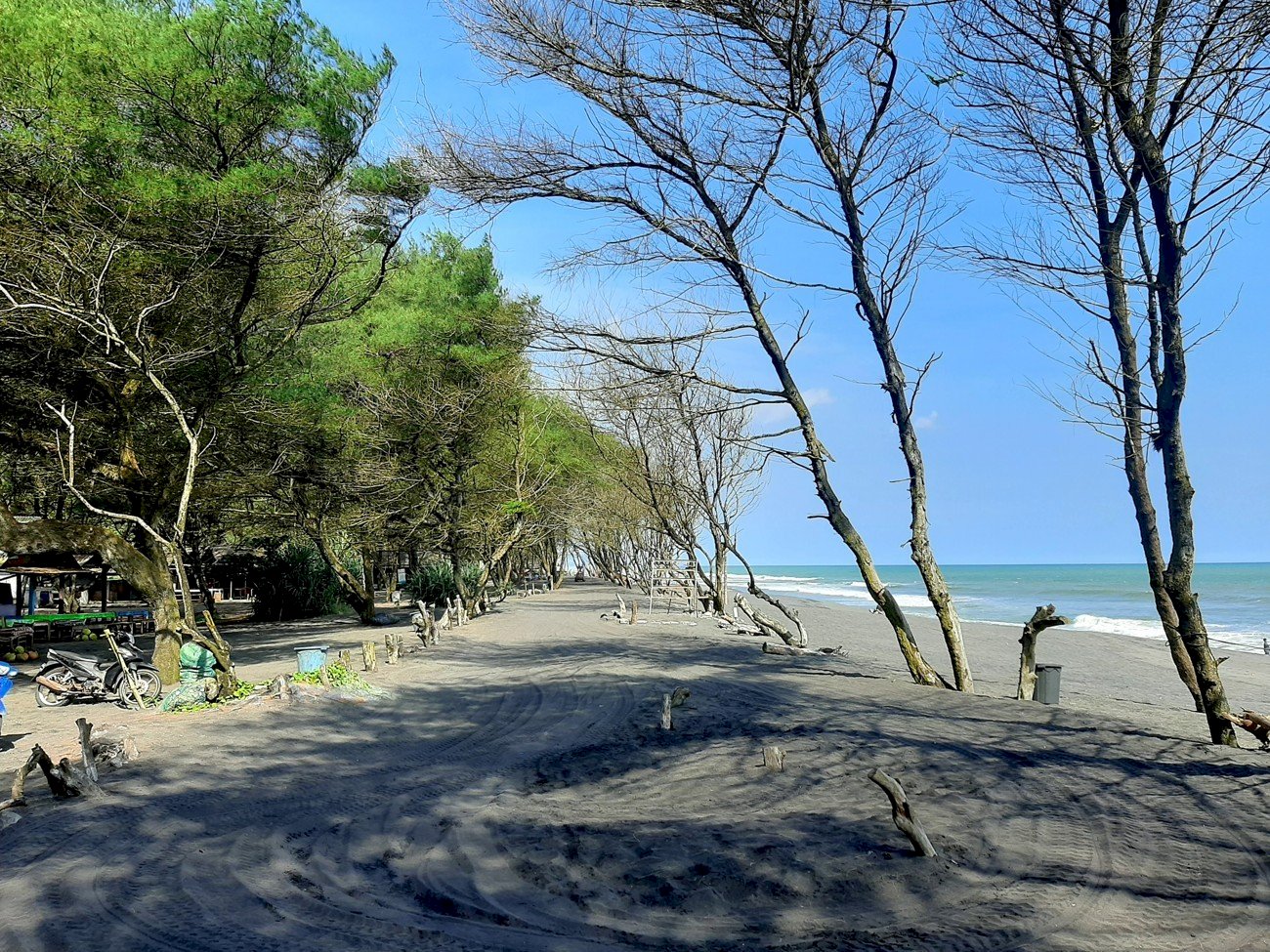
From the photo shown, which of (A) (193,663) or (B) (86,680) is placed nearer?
(A) (193,663)

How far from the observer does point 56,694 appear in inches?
446

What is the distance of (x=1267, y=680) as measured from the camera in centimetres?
1862

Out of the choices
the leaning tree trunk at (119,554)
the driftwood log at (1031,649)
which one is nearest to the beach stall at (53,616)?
the leaning tree trunk at (119,554)

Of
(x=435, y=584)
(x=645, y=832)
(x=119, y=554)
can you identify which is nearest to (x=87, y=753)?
(x=645, y=832)

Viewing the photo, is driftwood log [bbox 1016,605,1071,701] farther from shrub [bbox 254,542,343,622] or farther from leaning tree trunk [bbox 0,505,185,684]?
shrub [bbox 254,542,343,622]

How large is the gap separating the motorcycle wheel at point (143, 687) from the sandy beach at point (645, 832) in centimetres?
30

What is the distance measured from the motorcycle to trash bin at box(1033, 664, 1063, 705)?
1106cm

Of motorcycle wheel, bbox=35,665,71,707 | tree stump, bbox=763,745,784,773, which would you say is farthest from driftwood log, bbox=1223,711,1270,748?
motorcycle wheel, bbox=35,665,71,707

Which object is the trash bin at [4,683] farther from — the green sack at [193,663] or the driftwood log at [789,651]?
the driftwood log at [789,651]

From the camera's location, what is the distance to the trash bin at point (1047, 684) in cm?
1048

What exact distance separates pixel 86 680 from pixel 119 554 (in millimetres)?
1727

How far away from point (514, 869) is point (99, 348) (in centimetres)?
969

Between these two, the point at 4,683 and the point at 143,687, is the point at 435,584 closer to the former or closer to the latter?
the point at 143,687

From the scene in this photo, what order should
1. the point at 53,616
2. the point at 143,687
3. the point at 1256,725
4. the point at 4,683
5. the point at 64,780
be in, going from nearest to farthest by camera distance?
the point at 64,780, the point at 1256,725, the point at 4,683, the point at 143,687, the point at 53,616
